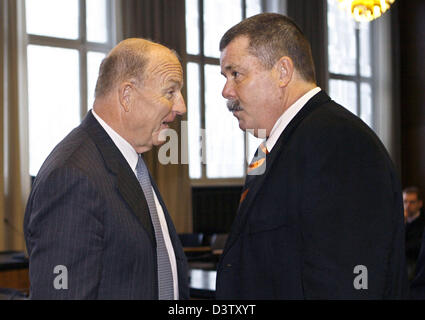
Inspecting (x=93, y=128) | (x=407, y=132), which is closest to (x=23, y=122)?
(x=93, y=128)

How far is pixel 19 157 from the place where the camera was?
7703mm

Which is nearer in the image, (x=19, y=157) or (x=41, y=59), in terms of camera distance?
(x=19, y=157)

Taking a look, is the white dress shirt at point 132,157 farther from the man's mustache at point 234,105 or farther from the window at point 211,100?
the window at point 211,100

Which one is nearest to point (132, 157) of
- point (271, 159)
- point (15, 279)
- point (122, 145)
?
point (122, 145)

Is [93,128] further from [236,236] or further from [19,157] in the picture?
[19,157]

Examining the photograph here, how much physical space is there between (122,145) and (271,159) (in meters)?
0.50

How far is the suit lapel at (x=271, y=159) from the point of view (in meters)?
1.77

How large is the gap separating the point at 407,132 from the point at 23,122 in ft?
30.3

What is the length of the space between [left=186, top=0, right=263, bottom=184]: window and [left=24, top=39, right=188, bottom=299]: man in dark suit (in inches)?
304

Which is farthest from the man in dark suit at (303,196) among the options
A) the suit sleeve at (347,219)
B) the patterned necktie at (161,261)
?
the patterned necktie at (161,261)

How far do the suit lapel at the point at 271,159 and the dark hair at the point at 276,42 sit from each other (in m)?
0.13

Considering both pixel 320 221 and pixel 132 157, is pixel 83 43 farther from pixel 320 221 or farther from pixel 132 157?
pixel 320 221

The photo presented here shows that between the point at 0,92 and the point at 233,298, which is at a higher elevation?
the point at 0,92

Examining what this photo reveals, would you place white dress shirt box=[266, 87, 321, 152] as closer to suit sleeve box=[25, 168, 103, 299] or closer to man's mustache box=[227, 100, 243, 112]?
man's mustache box=[227, 100, 243, 112]
